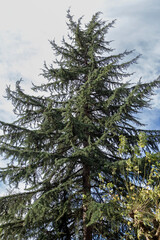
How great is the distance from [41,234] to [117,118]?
4424 millimetres

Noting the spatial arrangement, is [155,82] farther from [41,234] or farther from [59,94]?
[41,234]

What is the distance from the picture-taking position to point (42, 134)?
24.0 feet

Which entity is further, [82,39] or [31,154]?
[82,39]

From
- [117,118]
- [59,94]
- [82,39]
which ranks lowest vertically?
[117,118]

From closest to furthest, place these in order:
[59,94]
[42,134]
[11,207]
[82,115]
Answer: [11,207] < [42,134] < [82,115] < [59,94]

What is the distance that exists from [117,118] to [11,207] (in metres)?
4.57

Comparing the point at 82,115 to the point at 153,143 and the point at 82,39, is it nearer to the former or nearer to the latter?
the point at 153,143

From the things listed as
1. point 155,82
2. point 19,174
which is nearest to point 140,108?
point 155,82

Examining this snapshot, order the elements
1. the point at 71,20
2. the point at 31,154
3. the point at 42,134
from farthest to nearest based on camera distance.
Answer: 1. the point at 71,20
2. the point at 42,134
3. the point at 31,154

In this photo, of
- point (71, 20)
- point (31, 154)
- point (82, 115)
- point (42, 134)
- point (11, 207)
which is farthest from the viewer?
point (71, 20)

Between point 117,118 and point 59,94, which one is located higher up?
point 59,94

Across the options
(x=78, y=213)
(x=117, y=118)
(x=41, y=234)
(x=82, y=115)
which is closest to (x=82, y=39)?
(x=82, y=115)

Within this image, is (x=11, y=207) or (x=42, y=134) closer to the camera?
(x=11, y=207)

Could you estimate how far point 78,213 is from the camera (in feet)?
22.1
